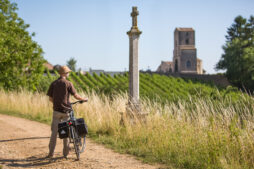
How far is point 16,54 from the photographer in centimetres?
1404

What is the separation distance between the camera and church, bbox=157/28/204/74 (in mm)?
68500

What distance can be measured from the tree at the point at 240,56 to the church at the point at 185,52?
19306mm

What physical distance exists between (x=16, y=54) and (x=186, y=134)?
11.6 meters

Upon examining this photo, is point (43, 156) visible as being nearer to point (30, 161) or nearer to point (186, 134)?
point (30, 161)

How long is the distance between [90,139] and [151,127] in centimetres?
173

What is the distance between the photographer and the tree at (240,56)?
41.0 meters

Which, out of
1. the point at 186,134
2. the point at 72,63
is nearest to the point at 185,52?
the point at 72,63

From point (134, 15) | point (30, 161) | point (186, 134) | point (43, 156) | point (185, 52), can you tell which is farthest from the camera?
point (185, 52)

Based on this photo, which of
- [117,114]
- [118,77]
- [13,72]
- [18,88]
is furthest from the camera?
[118,77]

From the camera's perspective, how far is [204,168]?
4.30 m

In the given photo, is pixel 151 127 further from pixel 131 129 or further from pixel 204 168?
pixel 204 168

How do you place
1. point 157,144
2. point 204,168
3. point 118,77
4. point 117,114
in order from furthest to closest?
point 118,77
point 117,114
point 157,144
point 204,168

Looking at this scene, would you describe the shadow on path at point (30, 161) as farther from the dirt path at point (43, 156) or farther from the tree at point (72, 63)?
the tree at point (72, 63)

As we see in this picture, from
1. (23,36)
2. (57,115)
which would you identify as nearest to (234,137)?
(57,115)
